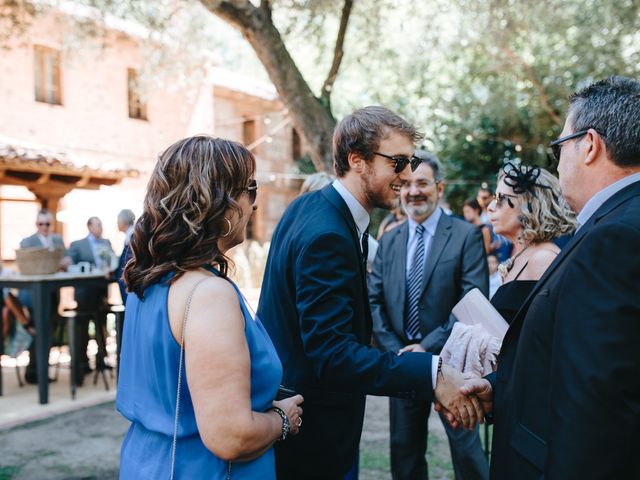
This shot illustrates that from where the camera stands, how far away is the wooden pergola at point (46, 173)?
31.3ft

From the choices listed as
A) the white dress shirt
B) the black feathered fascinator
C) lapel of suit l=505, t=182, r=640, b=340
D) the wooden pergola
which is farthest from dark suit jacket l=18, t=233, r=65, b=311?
lapel of suit l=505, t=182, r=640, b=340

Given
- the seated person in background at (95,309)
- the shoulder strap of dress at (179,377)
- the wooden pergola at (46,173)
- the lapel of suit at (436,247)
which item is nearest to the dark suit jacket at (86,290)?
the seated person in background at (95,309)

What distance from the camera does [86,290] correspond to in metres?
8.01

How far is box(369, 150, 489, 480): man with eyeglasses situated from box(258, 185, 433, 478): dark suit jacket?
1.24 meters

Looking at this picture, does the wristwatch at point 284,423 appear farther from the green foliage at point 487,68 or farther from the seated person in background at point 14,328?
the green foliage at point 487,68

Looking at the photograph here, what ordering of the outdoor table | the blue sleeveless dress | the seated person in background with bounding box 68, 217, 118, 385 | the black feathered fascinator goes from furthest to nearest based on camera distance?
1. the seated person in background with bounding box 68, 217, 118, 385
2. the outdoor table
3. the black feathered fascinator
4. the blue sleeveless dress

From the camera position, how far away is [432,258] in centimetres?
390

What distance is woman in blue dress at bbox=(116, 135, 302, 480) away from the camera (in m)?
1.68

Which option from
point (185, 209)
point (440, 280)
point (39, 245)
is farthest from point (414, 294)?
point (39, 245)

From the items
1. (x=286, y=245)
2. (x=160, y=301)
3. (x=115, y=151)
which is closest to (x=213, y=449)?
(x=160, y=301)

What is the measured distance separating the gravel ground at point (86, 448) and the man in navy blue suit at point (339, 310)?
8.12 feet

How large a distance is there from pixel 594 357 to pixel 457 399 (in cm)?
99

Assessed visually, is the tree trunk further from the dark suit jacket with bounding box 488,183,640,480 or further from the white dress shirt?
the dark suit jacket with bounding box 488,183,640,480

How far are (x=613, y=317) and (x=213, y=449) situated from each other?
1174 mm
